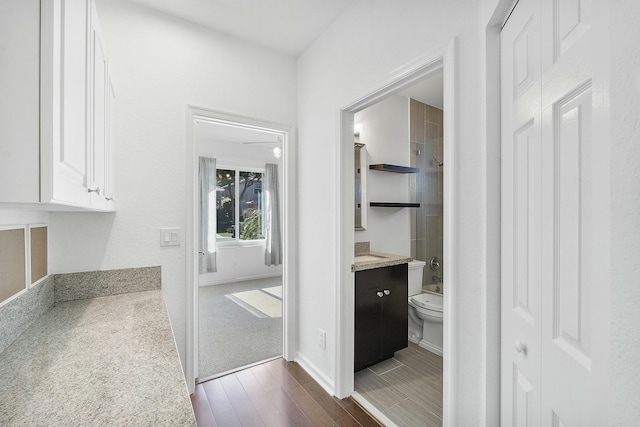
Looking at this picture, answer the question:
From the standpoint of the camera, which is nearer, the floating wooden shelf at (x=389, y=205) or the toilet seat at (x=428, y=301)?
the toilet seat at (x=428, y=301)

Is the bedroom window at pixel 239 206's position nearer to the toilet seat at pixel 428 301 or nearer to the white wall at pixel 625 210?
the toilet seat at pixel 428 301

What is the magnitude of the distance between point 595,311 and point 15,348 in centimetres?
173

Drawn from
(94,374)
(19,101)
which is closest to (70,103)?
(19,101)

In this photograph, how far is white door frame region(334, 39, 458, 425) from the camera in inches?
47.3

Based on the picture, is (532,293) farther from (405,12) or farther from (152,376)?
(405,12)

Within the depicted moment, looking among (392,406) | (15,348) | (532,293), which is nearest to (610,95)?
(532,293)

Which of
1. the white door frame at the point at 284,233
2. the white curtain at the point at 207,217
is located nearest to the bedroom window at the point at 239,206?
the white curtain at the point at 207,217

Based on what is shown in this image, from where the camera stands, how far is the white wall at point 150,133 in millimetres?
1752

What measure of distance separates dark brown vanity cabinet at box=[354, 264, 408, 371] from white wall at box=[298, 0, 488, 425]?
10.0 inches

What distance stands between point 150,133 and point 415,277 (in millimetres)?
2656

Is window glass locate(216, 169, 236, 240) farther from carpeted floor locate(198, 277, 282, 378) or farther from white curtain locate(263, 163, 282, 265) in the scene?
carpeted floor locate(198, 277, 282, 378)

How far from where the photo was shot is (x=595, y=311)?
0.57 metres

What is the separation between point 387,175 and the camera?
2965 millimetres

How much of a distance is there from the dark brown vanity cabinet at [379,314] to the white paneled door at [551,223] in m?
1.16
